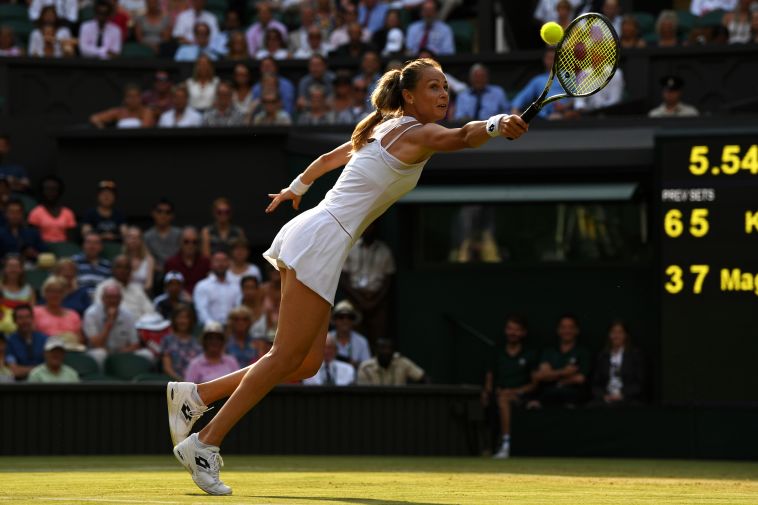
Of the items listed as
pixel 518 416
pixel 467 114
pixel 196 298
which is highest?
pixel 467 114

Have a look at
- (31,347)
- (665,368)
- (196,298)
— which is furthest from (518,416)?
(31,347)

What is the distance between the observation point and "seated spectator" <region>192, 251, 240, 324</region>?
13.3 meters

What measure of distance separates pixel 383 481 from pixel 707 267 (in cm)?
472

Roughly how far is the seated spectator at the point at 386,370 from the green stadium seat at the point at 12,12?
7661 mm

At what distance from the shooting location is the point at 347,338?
43.0 ft

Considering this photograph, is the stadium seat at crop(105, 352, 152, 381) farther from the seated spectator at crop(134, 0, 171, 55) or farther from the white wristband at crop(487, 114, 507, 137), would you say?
the white wristband at crop(487, 114, 507, 137)

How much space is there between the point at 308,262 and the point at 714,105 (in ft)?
30.3

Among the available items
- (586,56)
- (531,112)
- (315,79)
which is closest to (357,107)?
(315,79)

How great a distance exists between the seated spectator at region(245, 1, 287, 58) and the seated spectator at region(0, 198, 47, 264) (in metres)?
3.92

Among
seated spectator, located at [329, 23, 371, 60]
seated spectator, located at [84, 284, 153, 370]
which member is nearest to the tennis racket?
seated spectator, located at [84, 284, 153, 370]

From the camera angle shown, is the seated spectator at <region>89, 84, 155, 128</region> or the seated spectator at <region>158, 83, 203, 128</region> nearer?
the seated spectator at <region>158, 83, 203, 128</region>

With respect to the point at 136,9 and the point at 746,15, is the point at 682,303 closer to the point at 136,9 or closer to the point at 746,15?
the point at 746,15

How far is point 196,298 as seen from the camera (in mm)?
13375

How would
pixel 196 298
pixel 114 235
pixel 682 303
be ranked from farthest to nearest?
pixel 114 235
pixel 196 298
pixel 682 303
